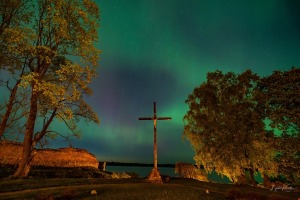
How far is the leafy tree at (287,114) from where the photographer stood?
70.4 ft

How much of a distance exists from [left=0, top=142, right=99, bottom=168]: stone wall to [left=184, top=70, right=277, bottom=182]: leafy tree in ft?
78.1

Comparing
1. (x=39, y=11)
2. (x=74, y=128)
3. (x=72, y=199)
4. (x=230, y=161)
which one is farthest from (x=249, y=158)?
(x=39, y=11)

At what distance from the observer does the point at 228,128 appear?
104 ft

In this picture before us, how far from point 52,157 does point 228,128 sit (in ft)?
103

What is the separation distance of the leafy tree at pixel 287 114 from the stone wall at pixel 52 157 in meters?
31.5

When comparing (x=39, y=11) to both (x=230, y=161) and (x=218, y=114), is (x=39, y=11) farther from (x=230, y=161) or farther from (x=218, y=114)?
(x=230, y=161)

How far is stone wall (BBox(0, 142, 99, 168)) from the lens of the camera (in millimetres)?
36750

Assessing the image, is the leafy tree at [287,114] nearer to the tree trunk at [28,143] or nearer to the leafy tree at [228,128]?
the leafy tree at [228,128]

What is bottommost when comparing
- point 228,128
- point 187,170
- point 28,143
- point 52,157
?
point 187,170

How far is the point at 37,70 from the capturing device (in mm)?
23094

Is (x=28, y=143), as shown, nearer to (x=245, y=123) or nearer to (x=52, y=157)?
(x=52, y=157)

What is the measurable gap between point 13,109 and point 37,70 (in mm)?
4942

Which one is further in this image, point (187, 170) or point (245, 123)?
point (187, 170)

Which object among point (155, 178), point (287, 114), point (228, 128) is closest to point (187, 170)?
point (228, 128)
